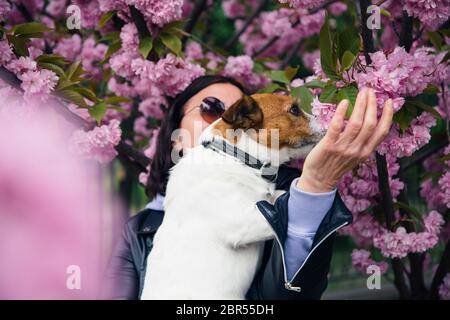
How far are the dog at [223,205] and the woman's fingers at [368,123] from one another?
1.96 ft

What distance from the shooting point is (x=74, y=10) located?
355 centimetres

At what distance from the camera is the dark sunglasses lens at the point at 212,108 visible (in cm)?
286

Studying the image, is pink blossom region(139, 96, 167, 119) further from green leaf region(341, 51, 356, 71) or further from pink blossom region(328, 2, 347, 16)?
pink blossom region(328, 2, 347, 16)

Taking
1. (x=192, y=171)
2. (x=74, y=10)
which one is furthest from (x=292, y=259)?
(x=74, y=10)

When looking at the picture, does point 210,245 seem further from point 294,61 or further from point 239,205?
point 294,61

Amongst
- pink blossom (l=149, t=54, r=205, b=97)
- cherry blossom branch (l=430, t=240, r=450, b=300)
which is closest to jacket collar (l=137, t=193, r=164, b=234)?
pink blossom (l=149, t=54, r=205, b=97)

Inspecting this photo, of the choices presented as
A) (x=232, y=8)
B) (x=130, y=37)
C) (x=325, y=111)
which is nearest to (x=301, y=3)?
(x=325, y=111)

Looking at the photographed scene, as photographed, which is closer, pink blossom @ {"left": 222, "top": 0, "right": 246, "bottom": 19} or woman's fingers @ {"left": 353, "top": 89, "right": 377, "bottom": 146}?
woman's fingers @ {"left": 353, "top": 89, "right": 377, "bottom": 146}

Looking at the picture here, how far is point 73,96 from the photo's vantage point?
2938 mm

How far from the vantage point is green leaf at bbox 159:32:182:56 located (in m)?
3.13

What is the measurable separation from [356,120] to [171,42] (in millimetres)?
1692

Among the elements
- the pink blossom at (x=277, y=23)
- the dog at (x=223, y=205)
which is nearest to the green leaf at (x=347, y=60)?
the dog at (x=223, y=205)

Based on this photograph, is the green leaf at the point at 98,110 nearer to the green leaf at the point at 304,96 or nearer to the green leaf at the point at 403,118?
→ the green leaf at the point at 304,96

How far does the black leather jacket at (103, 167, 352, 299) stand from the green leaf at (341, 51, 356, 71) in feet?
1.92
